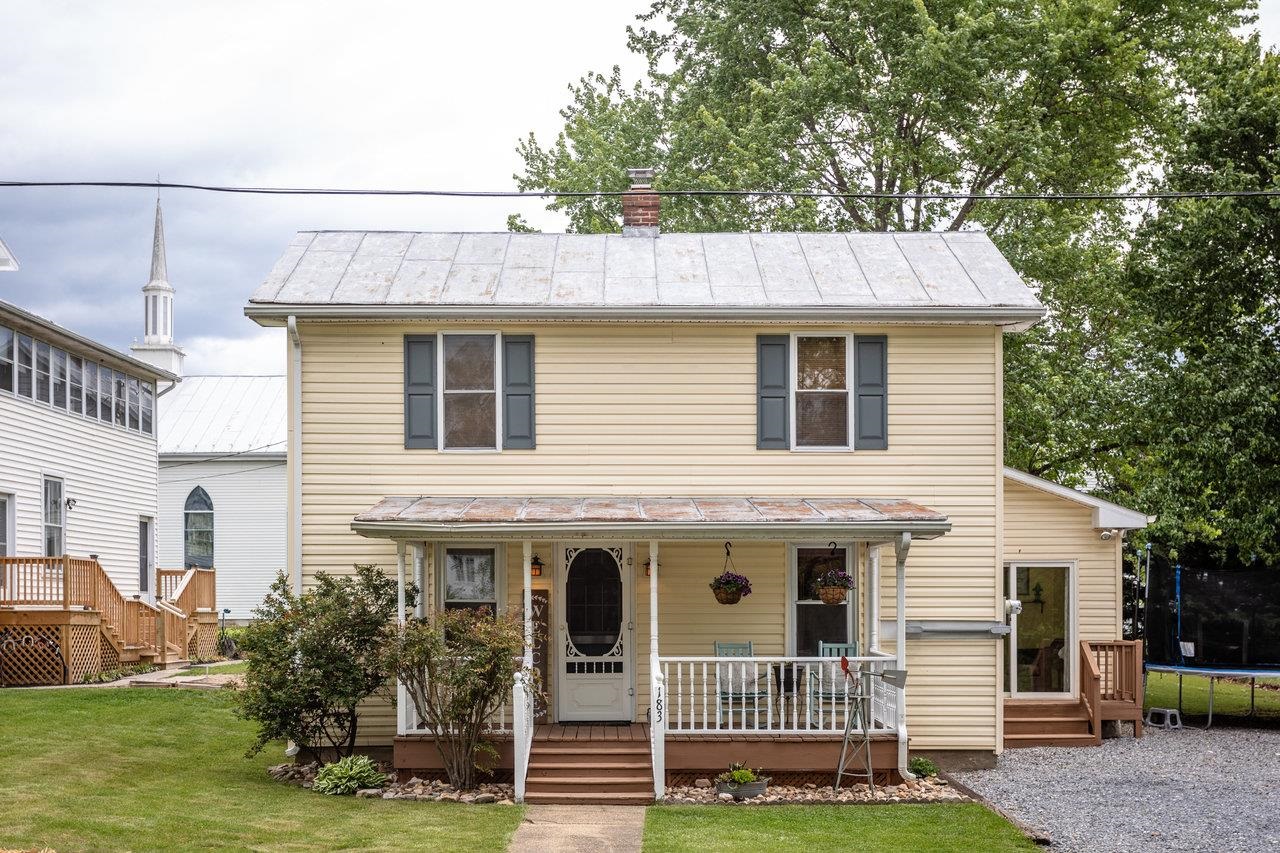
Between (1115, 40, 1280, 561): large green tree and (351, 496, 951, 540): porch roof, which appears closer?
(351, 496, 951, 540): porch roof

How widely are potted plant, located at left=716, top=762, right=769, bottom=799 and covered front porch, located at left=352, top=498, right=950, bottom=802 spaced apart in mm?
178

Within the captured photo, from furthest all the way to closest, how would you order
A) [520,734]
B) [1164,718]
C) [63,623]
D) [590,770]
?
[63,623] → [1164,718] → [590,770] → [520,734]

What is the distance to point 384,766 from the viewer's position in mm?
14680

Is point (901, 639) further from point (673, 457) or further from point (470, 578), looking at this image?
point (470, 578)

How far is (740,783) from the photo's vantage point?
1355 centimetres

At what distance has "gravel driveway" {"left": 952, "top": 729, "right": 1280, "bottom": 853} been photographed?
1158 centimetres

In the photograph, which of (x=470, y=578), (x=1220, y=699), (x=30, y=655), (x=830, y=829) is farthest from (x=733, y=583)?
(x=1220, y=699)

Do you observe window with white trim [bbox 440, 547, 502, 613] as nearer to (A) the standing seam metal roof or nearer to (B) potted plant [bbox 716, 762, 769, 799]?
(A) the standing seam metal roof

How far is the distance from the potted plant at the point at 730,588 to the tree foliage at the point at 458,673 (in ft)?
7.82

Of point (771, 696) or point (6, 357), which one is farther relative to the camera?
point (6, 357)

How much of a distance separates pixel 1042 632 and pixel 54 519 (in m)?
17.7

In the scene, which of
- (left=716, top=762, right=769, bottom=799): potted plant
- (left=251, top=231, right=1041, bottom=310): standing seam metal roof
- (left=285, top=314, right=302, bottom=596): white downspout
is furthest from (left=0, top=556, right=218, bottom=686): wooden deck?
(left=716, top=762, right=769, bottom=799): potted plant

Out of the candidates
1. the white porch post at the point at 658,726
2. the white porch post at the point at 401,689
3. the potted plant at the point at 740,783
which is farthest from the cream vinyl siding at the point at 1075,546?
the white porch post at the point at 401,689

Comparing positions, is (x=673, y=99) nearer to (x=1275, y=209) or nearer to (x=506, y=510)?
(x=1275, y=209)
